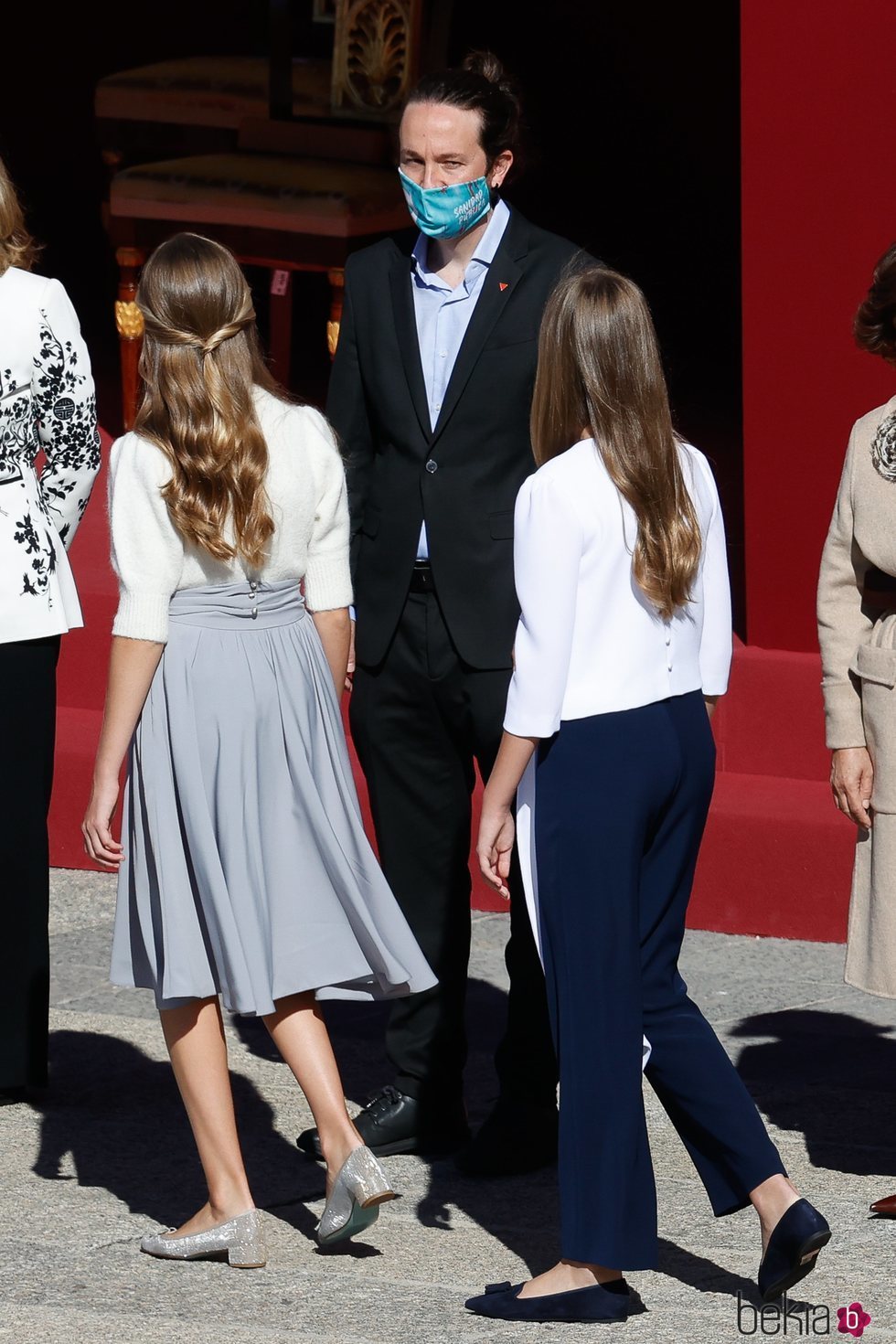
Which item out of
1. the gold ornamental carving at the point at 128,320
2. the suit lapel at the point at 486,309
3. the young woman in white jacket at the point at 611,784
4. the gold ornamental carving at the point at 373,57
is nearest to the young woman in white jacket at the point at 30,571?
the suit lapel at the point at 486,309

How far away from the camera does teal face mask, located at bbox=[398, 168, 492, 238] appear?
13.6 feet

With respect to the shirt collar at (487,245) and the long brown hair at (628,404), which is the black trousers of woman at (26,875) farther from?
the long brown hair at (628,404)

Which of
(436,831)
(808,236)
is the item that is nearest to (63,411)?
(436,831)

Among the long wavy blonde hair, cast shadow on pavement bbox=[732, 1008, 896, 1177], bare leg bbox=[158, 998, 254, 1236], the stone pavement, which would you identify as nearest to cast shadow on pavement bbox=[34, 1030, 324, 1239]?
the stone pavement

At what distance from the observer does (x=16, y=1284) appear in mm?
3664

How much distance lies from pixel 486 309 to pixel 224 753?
105 cm

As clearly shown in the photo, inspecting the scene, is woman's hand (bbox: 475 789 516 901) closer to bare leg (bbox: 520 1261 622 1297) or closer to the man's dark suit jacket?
bare leg (bbox: 520 1261 622 1297)

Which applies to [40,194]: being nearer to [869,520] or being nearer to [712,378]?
[712,378]

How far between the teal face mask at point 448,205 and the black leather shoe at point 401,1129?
1689mm

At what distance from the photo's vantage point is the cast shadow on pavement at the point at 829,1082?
4355mm

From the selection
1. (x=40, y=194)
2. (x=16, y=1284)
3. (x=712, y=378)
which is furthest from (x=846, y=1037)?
(x=40, y=194)

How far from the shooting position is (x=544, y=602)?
3314 millimetres

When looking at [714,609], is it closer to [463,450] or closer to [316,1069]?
[463,450]

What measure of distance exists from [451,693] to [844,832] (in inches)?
66.8
